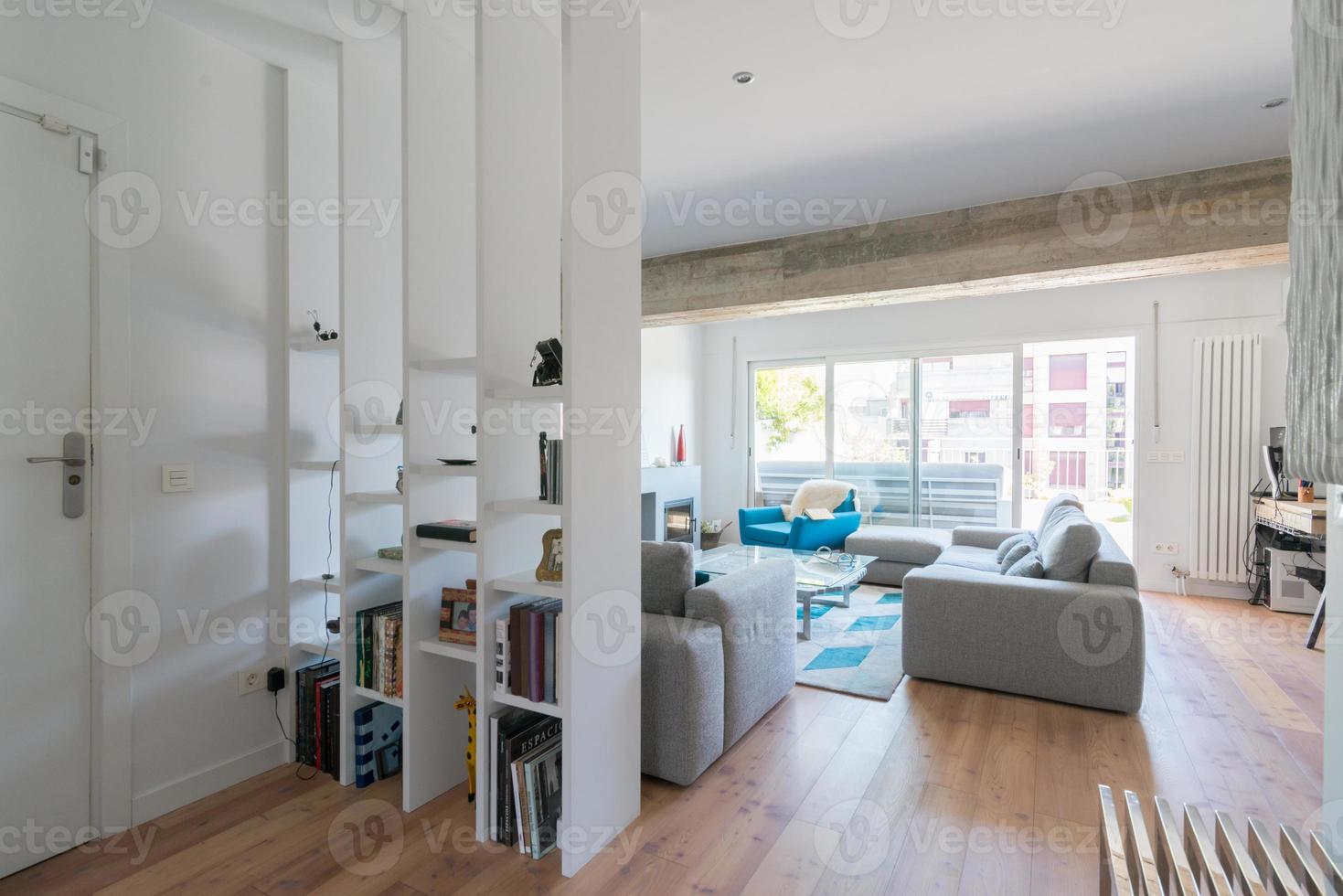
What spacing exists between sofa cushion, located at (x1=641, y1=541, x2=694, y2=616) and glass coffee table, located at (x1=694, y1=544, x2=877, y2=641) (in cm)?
85

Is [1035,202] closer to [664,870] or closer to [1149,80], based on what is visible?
[1149,80]

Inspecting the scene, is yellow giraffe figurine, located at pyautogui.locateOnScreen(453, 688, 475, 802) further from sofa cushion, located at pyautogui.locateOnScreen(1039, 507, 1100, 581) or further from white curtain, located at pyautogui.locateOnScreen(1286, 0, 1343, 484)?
sofa cushion, located at pyautogui.locateOnScreen(1039, 507, 1100, 581)

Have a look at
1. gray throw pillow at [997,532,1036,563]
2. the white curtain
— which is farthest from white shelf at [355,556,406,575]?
gray throw pillow at [997,532,1036,563]

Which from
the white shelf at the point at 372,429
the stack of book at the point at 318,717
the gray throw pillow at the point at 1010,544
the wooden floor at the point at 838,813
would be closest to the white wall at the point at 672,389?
the gray throw pillow at the point at 1010,544

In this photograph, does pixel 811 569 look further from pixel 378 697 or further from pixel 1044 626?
pixel 378 697

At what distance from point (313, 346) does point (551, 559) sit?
51.9 inches

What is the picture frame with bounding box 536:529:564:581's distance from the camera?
2.05 m

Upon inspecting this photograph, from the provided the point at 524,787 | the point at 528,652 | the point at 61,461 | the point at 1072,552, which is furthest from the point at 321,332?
the point at 1072,552

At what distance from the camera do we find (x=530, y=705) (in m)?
2.00

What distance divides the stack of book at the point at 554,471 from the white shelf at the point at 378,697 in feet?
3.08

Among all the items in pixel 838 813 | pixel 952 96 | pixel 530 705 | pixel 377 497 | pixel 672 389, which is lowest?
pixel 838 813

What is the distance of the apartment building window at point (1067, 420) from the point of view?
22.2ft

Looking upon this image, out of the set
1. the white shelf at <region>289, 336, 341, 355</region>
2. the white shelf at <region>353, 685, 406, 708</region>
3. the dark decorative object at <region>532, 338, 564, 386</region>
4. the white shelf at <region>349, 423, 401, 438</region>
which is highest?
the white shelf at <region>289, 336, 341, 355</region>

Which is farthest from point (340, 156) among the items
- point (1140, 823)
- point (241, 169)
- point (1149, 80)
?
point (1149, 80)
